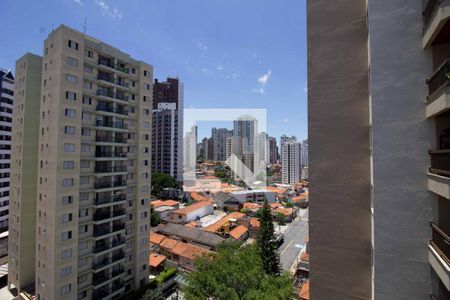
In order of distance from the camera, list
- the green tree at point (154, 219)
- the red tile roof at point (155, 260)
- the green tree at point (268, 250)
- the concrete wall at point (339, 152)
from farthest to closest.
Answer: the green tree at point (154, 219) → the red tile roof at point (155, 260) → the green tree at point (268, 250) → the concrete wall at point (339, 152)

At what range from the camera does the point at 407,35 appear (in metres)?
4.25

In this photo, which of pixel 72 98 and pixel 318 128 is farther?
pixel 72 98

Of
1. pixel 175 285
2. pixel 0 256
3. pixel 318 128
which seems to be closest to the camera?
pixel 318 128

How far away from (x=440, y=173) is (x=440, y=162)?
0.20 meters

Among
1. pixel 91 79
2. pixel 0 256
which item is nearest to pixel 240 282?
pixel 91 79

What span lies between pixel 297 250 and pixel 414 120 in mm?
26860

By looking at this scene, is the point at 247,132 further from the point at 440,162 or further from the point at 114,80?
the point at 440,162

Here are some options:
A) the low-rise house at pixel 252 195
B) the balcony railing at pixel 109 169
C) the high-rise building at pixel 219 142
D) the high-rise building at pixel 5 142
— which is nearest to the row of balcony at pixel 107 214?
the balcony railing at pixel 109 169

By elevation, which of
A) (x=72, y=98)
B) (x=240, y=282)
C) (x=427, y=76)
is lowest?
(x=240, y=282)

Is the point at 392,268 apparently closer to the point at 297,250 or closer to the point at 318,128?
the point at 318,128

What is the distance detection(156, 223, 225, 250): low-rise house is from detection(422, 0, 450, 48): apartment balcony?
75.7ft

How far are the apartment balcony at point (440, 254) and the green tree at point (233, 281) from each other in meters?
7.28

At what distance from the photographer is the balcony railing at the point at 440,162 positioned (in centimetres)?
345

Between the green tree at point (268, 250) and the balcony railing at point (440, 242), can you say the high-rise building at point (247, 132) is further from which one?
the balcony railing at point (440, 242)
